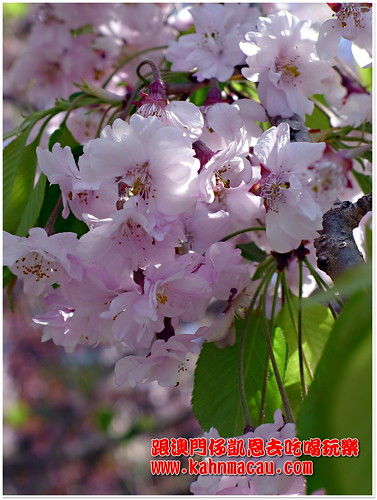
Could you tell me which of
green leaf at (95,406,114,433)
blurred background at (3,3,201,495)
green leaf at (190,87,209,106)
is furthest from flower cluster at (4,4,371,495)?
blurred background at (3,3,201,495)

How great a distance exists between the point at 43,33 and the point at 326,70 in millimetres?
953

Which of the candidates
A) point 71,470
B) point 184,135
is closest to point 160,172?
point 184,135

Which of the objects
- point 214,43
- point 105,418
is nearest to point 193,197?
point 214,43

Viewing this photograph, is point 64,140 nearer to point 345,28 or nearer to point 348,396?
point 345,28

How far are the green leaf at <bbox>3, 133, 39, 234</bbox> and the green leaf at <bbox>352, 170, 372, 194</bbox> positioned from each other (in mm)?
614

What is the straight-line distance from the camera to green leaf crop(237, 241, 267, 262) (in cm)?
117

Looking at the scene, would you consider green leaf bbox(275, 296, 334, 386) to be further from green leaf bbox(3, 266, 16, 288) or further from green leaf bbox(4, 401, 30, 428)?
green leaf bbox(4, 401, 30, 428)

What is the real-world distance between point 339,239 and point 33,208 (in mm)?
483

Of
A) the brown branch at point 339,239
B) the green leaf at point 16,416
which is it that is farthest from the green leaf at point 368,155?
the green leaf at point 16,416

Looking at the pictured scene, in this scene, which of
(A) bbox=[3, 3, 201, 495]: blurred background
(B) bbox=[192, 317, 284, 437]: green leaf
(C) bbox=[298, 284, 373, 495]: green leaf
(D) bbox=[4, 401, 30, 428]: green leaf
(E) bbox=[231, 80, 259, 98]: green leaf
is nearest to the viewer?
(C) bbox=[298, 284, 373, 495]: green leaf

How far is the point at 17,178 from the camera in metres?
1.22

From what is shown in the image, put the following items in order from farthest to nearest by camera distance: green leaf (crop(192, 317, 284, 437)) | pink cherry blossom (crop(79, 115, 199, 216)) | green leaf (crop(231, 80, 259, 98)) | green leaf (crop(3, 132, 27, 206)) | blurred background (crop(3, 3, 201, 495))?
blurred background (crop(3, 3, 201, 495)) → green leaf (crop(231, 80, 259, 98)) → green leaf (crop(3, 132, 27, 206)) → green leaf (crop(192, 317, 284, 437)) → pink cherry blossom (crop(79, 115, 199, 216))

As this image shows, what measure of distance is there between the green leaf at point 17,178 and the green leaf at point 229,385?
0.41 m

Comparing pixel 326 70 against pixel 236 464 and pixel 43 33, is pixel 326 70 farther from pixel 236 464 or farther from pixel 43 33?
pixel 43 33
